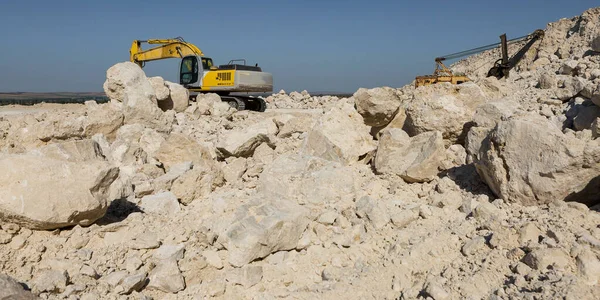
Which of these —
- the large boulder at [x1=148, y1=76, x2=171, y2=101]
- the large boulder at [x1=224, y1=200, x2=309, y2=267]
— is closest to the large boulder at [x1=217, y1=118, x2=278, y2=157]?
the large boulder at [x1=224, y1=200, x2=309, y2=267]

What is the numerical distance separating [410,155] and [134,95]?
6048 mm

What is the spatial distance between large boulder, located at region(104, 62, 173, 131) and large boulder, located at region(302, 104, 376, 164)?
13.4 feet

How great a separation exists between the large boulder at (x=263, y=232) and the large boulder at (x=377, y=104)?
2.70 meters

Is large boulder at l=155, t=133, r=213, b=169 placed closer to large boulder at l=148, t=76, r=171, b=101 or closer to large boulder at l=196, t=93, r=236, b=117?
large boulder at l=148, t=76, r=171, b=101

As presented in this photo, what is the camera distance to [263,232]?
12.9 feet

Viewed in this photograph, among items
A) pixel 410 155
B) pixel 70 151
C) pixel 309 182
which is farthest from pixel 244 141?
pixel 410 155

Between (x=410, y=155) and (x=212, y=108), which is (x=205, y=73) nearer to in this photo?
(x=212, y=108)

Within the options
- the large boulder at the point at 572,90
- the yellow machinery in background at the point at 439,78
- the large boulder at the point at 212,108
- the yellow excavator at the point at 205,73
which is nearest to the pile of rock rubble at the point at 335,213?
the large boulder at the point at 572,90

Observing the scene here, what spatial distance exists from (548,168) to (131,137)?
19.9 feet

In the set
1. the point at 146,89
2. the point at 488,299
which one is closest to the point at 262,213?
the point at 488,299

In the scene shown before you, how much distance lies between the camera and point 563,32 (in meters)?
17.5

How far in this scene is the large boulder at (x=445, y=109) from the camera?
584 centimetres

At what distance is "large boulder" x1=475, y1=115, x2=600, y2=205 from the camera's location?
390cm

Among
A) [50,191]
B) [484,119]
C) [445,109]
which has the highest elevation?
[445,109]
